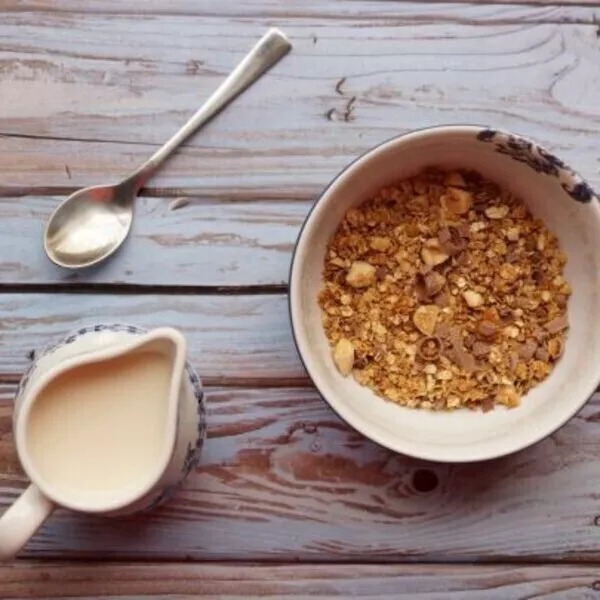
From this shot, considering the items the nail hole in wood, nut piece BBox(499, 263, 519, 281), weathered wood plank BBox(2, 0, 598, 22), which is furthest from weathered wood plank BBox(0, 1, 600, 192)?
the nail hole in wood

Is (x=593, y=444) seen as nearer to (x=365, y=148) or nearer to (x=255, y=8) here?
(x=365, y=148)

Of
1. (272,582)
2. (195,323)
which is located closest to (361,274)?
(195,323)

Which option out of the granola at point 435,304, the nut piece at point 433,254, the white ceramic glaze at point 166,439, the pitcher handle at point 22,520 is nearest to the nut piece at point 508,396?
the granola at point 435,304

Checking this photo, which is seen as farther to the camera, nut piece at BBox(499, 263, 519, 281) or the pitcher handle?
nut piece at BBox(499, 263, 519, 281)

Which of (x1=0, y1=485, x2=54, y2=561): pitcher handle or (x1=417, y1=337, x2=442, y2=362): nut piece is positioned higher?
(x1=417, y1=337, x2=442, y2=362): nut piece

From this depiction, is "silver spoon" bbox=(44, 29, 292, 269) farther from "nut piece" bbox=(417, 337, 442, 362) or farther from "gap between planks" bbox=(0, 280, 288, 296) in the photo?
"nut piece" bbox=(417, 337, 442, 362)

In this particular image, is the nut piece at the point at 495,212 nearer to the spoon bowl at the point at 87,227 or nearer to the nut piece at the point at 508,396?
the nut piece at the point at 508,396

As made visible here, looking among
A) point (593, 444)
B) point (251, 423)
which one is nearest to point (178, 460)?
point (251, 423)
